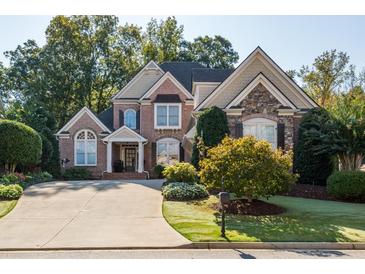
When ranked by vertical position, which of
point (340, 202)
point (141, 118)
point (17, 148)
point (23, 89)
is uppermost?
point (23, 89)

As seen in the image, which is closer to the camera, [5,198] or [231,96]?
[5,198]

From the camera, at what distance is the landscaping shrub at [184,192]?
15880mm

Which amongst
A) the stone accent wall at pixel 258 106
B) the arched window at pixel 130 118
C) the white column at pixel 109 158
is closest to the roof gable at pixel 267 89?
the stone accent wall at pixel 258 106

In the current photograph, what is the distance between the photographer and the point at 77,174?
28953 mm

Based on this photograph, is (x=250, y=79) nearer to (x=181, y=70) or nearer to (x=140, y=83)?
(x=140, y=83)

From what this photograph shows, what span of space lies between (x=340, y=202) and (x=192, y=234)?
9.11 metres

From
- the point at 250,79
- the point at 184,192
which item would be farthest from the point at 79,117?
the point at 184,192

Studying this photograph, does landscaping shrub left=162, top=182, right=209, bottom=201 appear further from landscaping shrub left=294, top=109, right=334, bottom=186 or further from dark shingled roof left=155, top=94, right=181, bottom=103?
dark shingled roof left=155, top=94, right=181, bottom=103

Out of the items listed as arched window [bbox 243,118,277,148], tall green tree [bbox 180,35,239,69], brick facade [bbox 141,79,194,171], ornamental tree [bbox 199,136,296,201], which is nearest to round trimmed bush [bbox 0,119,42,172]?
brick facade [bbox 141,79,194,171]

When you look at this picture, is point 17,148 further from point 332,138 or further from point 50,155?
point 332,138

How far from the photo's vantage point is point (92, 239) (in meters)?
9.93

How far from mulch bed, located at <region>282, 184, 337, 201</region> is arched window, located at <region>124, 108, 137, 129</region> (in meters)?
16.4

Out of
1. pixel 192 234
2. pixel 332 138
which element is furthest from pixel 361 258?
pixel 332 138

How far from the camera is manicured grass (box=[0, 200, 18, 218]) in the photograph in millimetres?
13445
